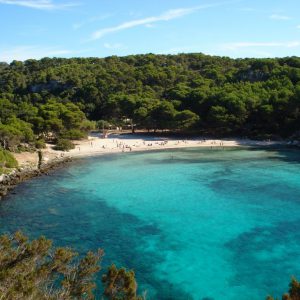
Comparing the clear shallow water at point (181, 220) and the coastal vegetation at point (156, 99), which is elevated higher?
the coastal vegetation at point (156, 99)

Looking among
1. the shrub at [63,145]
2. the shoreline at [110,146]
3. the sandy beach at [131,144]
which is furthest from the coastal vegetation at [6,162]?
the shrub at [63,145]

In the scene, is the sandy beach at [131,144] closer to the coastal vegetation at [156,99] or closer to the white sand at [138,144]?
the white sand at [138,144]

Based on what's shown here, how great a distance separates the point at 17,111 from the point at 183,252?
4824cm

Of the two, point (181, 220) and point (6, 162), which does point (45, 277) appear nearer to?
point (181, 220)

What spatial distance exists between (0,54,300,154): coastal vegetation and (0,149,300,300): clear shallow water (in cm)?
1565

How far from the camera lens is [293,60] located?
290 ft

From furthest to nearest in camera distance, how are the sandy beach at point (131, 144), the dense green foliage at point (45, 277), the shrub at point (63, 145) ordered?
1. the shrub at point (63, 145)
2. the sandy beach at point (131, 144)
3. the dense green foliage at point (45, 277)

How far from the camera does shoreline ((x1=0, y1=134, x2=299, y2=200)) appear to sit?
47.8m

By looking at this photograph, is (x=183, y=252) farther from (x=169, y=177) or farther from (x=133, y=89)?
(x=133, y=89)

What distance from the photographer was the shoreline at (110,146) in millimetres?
47781

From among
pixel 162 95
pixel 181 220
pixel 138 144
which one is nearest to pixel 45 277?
pixel 181 220

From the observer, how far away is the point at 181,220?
95.3 ft

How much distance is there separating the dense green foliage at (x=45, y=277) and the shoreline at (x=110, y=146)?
3297 centimetres

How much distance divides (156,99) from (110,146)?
61.4 ft
